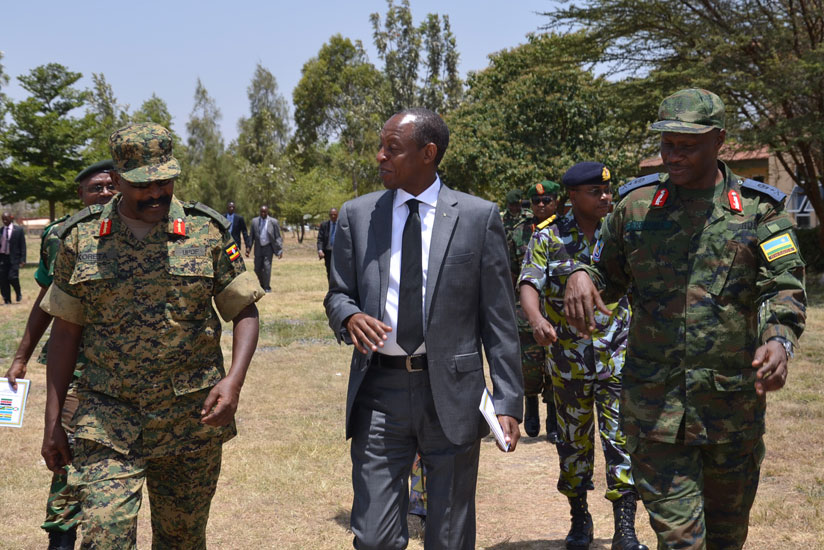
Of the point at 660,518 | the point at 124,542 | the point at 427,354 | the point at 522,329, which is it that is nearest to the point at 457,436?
the point at 427,354

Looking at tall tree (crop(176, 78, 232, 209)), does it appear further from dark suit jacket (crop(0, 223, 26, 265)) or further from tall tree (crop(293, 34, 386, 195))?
dark suit jacket (crop(0, 223, 26, 265))

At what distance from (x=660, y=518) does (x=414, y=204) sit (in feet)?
5.39

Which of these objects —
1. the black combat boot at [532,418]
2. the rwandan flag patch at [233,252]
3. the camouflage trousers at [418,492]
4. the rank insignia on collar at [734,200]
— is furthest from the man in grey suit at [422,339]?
the black combat boot at [532,418]

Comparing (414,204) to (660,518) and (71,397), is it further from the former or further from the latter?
(71,397)

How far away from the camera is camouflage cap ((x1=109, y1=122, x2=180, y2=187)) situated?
353 cm

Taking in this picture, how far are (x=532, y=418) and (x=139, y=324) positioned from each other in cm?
511

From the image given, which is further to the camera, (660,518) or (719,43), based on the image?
(719,43)

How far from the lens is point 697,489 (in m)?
3.47

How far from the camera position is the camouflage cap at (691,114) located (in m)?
3.46

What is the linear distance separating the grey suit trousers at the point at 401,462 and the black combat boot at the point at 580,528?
1.76 m

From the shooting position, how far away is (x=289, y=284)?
24656 millimetres

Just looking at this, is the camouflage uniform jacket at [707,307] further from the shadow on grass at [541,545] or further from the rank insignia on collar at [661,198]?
the shadow on grass at [541,545]

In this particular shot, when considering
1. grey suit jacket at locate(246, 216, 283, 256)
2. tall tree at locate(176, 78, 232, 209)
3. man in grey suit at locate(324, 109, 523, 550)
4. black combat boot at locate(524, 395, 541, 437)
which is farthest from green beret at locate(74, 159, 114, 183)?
tall tree at locate(176, 78, 232, 209)

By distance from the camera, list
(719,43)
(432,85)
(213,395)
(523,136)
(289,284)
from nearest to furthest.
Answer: (213,395) → (719,43) → (289,284) → (523,136) → (432,85)
